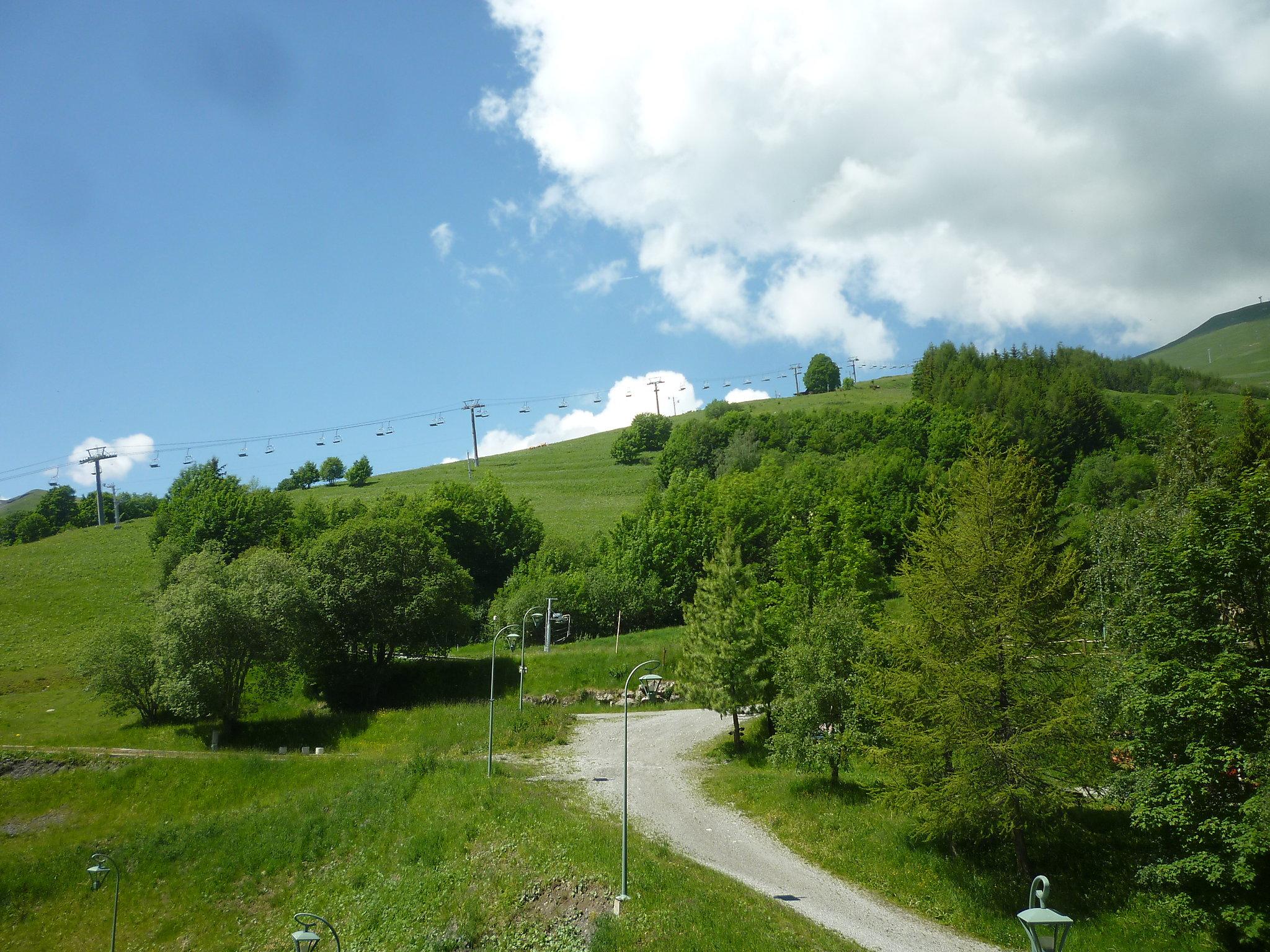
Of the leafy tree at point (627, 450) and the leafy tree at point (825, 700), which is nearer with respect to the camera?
the leafy tree at point (825, 700)

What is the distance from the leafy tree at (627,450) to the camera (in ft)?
445

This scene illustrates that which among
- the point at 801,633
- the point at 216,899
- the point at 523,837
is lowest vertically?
the point at 216,899

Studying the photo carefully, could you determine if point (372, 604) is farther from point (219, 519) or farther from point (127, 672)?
point (219, 519)

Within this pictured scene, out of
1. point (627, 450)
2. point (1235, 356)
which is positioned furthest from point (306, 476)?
point (1235, 356)

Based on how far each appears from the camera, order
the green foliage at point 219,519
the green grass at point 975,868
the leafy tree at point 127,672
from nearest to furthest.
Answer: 1. the green grass at point 975,868
2. the leafy tree at point 127,672
3. the green foliage at point 219,519

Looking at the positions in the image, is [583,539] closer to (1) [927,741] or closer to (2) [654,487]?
(2) [654,487]

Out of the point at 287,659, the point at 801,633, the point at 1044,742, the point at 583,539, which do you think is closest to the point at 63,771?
the point at 287,659

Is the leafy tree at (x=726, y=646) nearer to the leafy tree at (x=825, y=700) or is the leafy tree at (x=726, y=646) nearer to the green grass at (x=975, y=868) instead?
the leafy tree at (x=825, y=700)

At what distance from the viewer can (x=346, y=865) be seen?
31656mm

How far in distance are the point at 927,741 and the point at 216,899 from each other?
28884 mm

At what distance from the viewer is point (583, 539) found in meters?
89.7

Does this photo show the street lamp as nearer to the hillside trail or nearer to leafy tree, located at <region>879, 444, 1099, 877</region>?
the hillside trail

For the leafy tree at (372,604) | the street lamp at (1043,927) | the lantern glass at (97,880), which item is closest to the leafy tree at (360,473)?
the leafy tree at (372,604)

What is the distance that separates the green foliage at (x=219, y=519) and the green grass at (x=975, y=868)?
61.7 m
